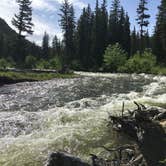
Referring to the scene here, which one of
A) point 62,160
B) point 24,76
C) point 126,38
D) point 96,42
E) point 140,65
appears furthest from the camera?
point 126,38

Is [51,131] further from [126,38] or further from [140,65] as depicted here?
[126,38]

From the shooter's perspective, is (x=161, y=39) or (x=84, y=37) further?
(x=84, y=37)

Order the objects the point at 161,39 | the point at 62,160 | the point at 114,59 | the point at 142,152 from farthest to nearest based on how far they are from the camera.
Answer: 1. the point at 161,39
2. the point at 114,59
3. the point at 142,152
4. the point at 62,160

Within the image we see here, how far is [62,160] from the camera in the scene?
31.7 feet

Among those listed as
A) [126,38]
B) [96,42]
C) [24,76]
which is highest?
[126,38]

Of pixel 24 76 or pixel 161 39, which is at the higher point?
pixel 161 39

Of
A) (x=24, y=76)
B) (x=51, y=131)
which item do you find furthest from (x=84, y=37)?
(x=51, y=131)

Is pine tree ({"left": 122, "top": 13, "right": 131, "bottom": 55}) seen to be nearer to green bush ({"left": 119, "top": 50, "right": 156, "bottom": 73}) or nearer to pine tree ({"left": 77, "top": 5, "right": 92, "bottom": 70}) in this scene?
pine tree ({"left": 77, "top": 5, "right": 92, "bottom": 70})

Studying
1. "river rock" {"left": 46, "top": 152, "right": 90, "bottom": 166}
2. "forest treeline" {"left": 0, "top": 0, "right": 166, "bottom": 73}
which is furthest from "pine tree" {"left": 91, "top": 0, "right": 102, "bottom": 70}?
"river rock" {"left": 46, "top": 152, "right": 90, "bottom": 166}

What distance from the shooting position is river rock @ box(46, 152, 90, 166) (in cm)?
962

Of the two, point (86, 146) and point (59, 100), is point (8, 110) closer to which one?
point (59, 100)

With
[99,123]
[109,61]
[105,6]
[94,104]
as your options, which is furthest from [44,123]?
[105,6]

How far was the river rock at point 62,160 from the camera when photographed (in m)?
9.62

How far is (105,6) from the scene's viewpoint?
97.1 metres
